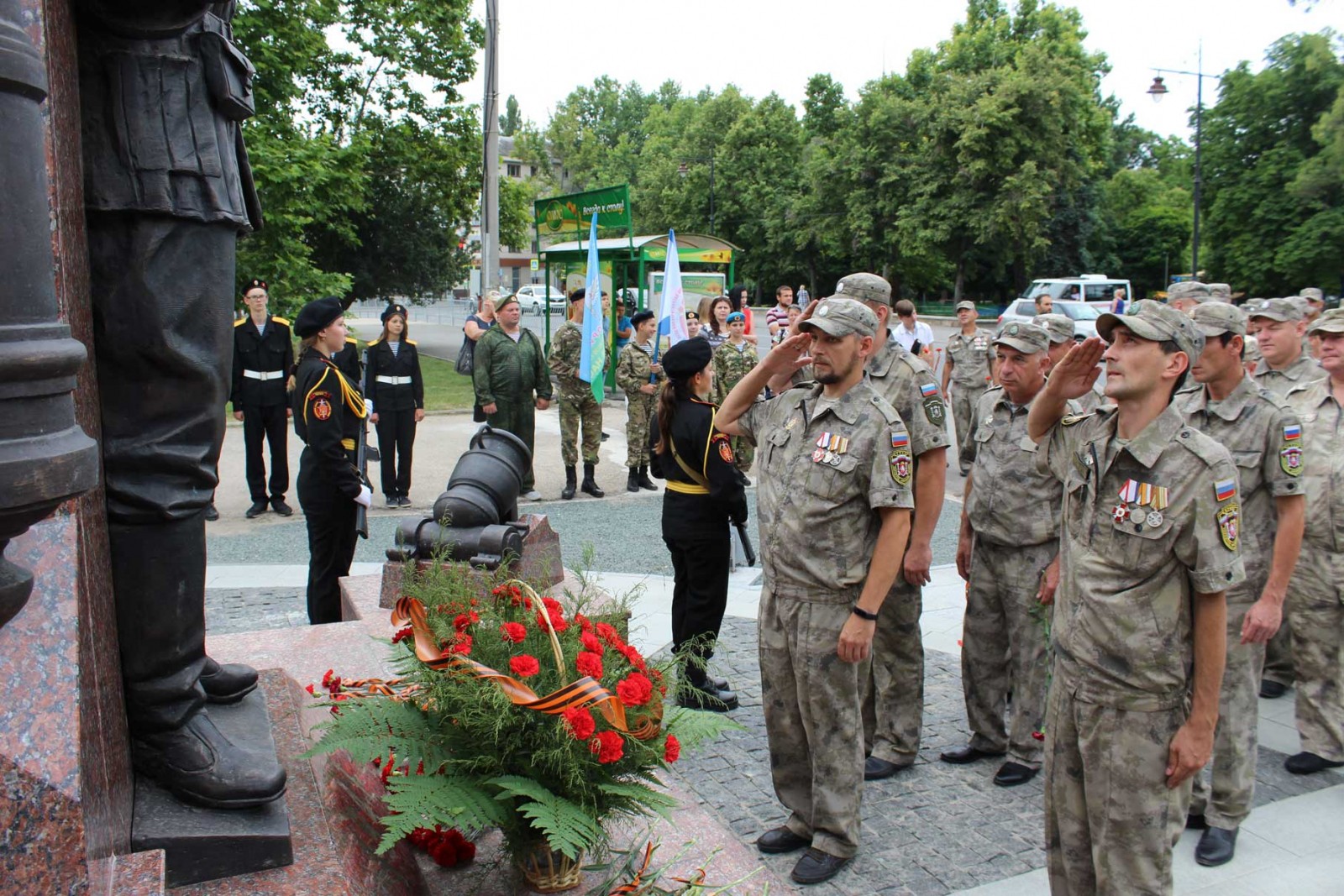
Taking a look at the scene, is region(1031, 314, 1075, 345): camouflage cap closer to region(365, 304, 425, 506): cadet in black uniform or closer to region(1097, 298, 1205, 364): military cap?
region(1097, 298, 1205, 364): military cap

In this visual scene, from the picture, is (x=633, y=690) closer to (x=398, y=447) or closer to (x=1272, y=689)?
(x=1272, y=689)

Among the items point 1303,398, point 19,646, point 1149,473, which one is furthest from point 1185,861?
point 19,646

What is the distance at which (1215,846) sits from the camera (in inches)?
165

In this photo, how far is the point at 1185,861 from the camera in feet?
13.7

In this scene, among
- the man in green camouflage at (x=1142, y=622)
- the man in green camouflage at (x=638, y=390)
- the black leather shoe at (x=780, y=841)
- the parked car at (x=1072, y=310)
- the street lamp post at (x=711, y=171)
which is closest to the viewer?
the man in green camouflage at (x=1142, y=622)

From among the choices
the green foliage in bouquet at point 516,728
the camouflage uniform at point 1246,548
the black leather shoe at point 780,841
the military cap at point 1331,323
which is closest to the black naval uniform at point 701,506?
the black leather shoe at point 780,841

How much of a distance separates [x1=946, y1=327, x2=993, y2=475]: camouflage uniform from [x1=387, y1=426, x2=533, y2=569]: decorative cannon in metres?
7.87

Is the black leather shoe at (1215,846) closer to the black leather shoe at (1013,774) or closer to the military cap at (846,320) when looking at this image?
the black leather shoe at (1013,774)

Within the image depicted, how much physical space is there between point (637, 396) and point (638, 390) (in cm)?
13

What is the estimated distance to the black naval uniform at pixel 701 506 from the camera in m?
5.38

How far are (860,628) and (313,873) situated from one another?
7.00ft

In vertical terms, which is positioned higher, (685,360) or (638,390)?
(685,360)

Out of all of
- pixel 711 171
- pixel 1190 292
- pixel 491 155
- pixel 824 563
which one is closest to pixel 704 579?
pixel 824 563

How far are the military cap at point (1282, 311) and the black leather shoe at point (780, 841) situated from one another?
392 centimetres
